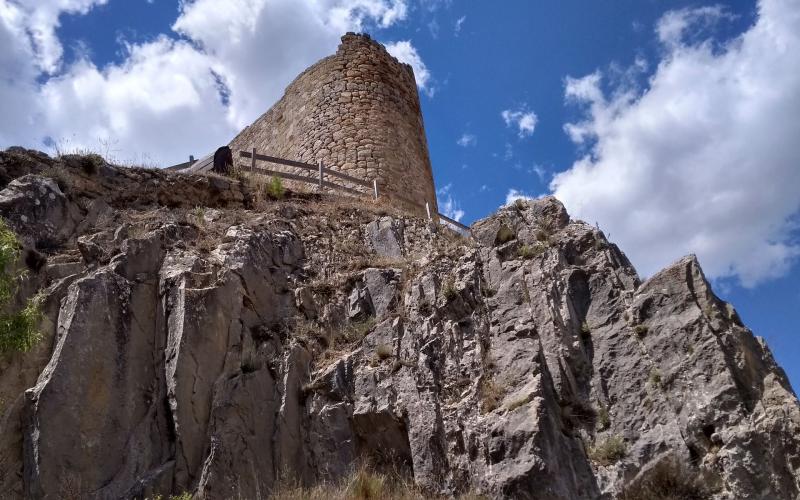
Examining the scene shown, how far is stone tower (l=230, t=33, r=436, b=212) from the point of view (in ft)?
52.4

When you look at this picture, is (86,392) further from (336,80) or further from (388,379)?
(336,80)

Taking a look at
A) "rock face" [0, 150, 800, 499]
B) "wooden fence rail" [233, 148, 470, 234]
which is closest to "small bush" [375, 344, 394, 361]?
"rock face" [0, 150, 800, 499]

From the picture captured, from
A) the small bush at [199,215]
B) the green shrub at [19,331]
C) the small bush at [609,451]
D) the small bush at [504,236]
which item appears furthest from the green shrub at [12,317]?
the small bush at [609,451]

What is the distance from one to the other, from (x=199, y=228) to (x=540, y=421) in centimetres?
602

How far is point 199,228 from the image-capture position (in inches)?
388

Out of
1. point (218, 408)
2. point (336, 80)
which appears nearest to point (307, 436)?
point (218, 408)

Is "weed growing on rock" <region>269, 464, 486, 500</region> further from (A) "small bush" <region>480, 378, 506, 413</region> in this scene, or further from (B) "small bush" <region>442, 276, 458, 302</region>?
(B) "small bush" <region>442, 276, 458, 302</region>

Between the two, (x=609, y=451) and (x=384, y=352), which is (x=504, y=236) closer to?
(x=384, y=352)

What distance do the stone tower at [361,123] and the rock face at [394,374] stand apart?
6.46 m

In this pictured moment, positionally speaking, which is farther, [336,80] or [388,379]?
[336,80]

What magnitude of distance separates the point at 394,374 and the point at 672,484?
10.2ft

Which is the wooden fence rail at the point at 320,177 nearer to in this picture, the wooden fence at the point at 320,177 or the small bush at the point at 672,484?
the wooden fence at the point at 320,177

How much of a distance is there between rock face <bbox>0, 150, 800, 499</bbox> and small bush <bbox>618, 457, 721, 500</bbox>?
0.06ft

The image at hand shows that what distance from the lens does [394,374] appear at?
751cm
